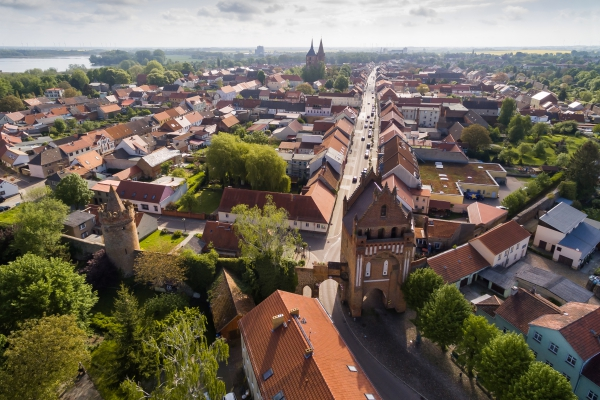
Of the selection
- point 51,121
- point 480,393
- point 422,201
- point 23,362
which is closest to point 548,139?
point 422,201

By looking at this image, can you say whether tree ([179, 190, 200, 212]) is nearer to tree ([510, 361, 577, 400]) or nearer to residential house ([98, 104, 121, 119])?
tree ([510, 361, 577, 400])

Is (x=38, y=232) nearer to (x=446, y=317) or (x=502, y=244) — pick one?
(x=446, y=317)

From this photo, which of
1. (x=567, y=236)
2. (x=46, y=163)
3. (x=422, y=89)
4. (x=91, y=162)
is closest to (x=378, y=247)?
(x=567, y=236)

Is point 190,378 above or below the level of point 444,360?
above

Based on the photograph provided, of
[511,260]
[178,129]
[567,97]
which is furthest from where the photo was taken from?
[567,97]

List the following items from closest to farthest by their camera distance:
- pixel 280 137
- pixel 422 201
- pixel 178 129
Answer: pixel 422 201 < pixel 280 137 < pixel 178 129

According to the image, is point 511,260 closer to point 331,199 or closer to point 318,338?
point 331,199

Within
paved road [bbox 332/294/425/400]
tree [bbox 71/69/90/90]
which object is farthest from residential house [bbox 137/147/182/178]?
tree [bbox 71/69/90/90]
